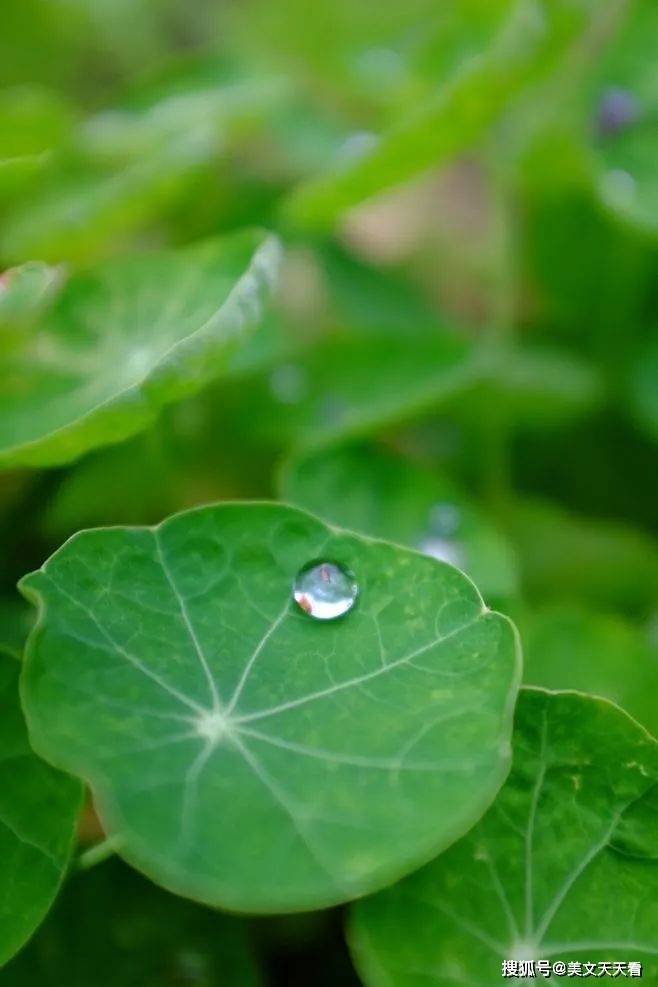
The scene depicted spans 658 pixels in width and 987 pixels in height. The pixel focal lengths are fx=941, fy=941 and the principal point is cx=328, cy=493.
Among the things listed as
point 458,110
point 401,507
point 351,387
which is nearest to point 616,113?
point 458,110

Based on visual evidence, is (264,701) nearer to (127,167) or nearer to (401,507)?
(401,507)

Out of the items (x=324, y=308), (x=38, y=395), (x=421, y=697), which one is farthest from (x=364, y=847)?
(x=324, y=308)

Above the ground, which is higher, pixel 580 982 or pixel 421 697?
pixel 421 697

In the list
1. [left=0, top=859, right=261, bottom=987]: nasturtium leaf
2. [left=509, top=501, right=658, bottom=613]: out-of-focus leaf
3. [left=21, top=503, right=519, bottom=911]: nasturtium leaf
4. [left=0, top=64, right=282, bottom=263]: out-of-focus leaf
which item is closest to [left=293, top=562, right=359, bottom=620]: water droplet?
[left=21, top=503, right=519, bottom=911]: nasturtium leaf

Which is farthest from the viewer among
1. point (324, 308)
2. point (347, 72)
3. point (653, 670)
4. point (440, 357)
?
point (324, 308)

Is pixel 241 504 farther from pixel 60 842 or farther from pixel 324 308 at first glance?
pixel 324 308

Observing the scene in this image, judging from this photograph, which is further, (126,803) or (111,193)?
(111,193)

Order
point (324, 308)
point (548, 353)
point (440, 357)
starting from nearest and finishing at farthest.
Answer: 1. point (440, 357)
2. point (548, 353)
3. point (324, 308)
